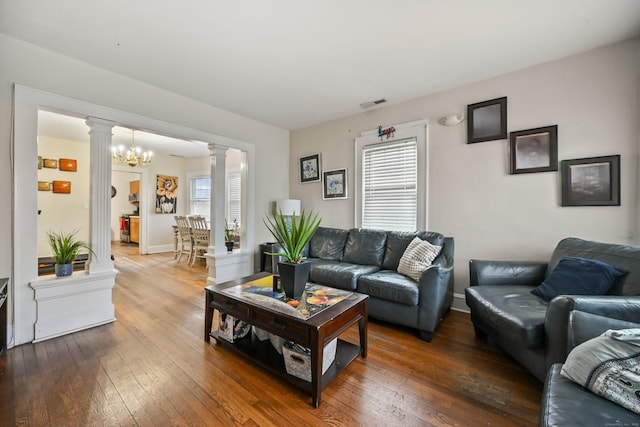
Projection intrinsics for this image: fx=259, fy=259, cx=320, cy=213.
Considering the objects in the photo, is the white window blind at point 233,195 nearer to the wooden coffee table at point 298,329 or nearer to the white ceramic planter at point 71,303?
the white ceramic planter at point 71,303

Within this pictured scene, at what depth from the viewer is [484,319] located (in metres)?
1.98

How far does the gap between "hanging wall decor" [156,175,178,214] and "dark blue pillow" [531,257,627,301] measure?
24.7ft

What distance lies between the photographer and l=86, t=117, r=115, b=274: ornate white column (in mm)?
2617

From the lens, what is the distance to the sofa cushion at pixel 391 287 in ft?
7.68

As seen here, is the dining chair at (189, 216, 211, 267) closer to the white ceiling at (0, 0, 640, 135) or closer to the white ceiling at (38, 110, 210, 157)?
the white ceiling at (38, 110, 210, 157)

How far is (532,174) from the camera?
2627 millimetres

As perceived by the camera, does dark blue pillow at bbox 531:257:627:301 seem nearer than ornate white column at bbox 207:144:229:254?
Yes

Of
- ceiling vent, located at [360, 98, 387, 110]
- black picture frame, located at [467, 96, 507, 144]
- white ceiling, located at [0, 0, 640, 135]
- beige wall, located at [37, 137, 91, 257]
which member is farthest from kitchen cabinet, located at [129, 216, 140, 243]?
black picture frame, located at [467, 96, 507, 144]

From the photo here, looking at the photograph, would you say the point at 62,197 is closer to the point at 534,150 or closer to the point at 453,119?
the point at 453,119

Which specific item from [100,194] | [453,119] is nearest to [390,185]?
[453,119]

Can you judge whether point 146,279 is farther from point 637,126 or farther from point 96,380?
point 637,126

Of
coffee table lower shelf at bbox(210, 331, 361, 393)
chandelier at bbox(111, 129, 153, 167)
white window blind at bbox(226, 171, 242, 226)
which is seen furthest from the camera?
white window blind at bbox(226, 171, 242, 226)

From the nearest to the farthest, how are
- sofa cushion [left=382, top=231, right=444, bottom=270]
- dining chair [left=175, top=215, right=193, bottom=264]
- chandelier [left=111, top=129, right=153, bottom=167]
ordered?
1. sofa cushion [left=382, top=231, right=444, bottom=270]
2. chandelier [left=111, top=129, right=153, bottom=167]
3. dining chair [left=175, top=215, right=193, bottom=264]

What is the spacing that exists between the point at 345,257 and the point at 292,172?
2077 millimetres
